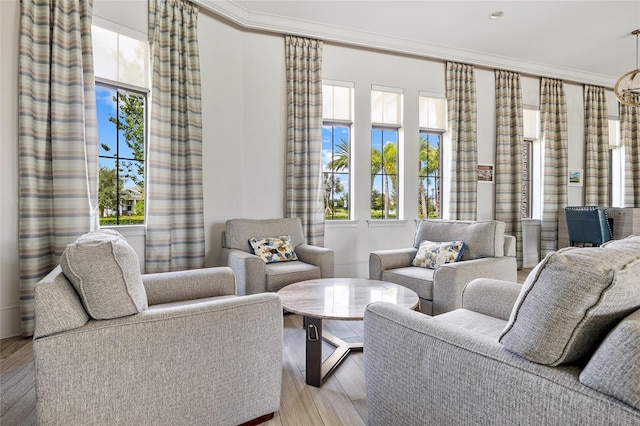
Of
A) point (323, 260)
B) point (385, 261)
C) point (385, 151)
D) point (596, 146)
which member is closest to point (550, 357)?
point (385, 261)

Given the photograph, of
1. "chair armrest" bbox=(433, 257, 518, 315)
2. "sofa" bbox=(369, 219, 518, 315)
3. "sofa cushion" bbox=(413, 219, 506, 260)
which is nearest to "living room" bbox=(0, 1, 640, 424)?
"sofa" bbox=(369, 219, 518, 315)

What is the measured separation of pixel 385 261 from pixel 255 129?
84.5 inches

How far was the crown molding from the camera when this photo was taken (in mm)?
3711

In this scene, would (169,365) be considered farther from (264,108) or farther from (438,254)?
(264,108)

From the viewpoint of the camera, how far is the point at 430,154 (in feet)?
16.5

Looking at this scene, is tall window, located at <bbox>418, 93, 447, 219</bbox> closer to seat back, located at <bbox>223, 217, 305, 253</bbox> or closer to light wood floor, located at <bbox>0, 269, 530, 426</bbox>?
seat back, located at <bbox>223, 217, 305, 253</bbox>

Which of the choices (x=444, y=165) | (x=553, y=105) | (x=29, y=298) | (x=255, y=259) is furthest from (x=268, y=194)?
(x=553, y=105)

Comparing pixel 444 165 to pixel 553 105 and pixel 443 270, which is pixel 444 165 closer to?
pixel 553 105

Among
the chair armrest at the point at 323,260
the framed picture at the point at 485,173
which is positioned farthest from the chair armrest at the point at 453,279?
the framed picture at the point at 485,173

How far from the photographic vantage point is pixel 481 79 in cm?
508

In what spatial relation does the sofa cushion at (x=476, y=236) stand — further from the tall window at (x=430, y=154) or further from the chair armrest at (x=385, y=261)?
the tall window at (x=430, y=154)

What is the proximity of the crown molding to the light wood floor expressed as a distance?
3383 mm

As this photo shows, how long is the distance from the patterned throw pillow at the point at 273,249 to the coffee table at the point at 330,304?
0.86 meters

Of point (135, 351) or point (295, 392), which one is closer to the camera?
point (135, 351)
